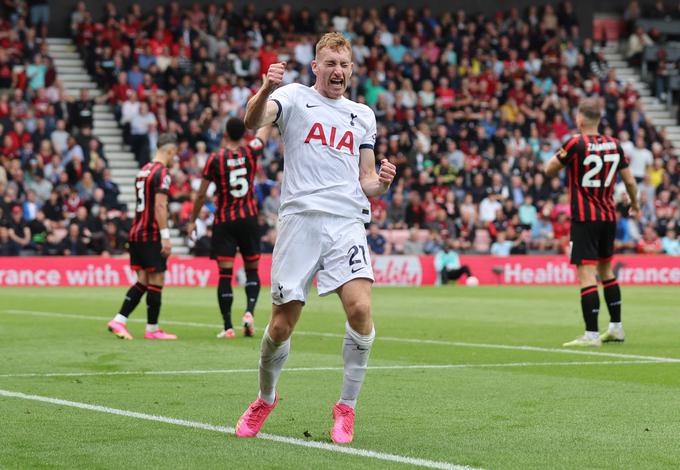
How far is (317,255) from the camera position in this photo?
7.40 m

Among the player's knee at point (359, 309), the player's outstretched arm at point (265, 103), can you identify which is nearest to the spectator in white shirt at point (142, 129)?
the player's outstretched arm at point (265, 103)

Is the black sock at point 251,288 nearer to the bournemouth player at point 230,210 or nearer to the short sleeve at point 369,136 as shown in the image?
the bournemouth player at point 230,210

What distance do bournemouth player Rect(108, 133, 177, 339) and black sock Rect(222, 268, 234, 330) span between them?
26.1 inches

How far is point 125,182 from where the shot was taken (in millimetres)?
33406

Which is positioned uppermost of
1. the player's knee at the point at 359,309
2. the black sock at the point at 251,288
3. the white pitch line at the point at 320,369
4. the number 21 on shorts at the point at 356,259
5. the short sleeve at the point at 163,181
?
the short sleeve at the point at 163,181

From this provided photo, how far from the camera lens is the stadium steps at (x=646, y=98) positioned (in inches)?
1623

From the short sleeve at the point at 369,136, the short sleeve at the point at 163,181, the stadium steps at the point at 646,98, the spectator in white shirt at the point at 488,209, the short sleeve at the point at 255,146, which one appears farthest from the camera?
the stadium steps at the point at 646,98

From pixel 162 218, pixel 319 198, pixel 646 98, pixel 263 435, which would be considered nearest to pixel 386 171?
pixel 319 198

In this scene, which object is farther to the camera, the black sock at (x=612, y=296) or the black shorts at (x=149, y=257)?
the black shorts at (x=149, y=257)

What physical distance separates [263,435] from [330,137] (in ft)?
5.85

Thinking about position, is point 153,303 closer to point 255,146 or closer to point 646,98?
point 255,146

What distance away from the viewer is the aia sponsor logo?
755 centimetres

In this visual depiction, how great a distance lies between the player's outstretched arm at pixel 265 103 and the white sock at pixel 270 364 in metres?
1.23

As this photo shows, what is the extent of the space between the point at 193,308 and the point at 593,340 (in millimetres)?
8654
